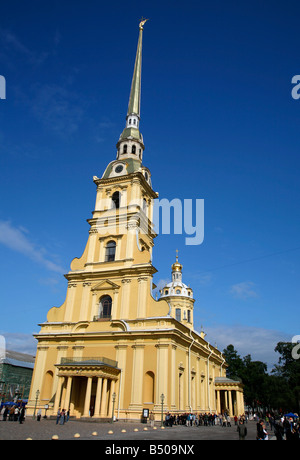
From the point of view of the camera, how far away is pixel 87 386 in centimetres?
2817

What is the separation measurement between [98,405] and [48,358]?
914 cm

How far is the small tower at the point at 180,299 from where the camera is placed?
55594 mm

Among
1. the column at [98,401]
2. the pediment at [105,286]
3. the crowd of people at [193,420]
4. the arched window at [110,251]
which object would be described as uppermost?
the arched window at [110,251]

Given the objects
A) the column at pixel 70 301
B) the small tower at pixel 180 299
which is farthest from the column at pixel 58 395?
the small tower at pixel 180 299

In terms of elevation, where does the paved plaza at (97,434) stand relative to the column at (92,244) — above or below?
below

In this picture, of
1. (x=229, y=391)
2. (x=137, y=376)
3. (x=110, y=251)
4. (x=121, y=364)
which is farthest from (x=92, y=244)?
(x=229, y=391)

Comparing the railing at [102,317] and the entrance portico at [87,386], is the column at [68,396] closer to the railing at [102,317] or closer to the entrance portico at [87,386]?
the entrance portico at [87,386]

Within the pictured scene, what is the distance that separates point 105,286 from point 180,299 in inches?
937

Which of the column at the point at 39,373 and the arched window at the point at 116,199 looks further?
the arched window at the point at 116,199

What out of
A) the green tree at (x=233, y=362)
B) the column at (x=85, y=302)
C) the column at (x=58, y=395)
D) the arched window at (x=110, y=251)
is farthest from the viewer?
the green tree at (x=233, y=362)

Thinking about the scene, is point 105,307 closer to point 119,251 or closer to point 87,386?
point 119,251

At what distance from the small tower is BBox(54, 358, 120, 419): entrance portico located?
25.3m

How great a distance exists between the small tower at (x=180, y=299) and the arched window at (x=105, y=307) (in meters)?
21.0
